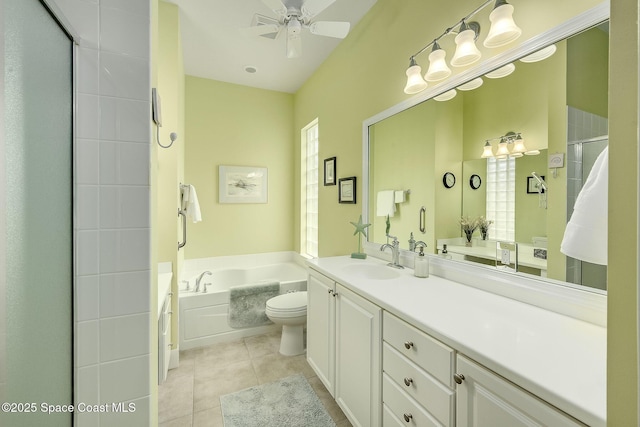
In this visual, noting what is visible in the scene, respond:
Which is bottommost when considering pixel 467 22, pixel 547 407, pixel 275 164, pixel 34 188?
pixel 547 407

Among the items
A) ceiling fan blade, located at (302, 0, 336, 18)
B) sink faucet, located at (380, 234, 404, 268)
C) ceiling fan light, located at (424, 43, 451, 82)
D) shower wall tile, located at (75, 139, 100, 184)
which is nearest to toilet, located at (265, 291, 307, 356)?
sink faucet, located at (380, 234, 404, 268)

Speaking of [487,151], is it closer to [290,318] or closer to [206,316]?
[290,318]

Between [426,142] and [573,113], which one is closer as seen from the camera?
[573,113]

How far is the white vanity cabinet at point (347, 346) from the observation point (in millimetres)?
1276

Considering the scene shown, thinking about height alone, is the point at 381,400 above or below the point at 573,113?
below

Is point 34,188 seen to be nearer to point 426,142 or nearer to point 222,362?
point 426,142

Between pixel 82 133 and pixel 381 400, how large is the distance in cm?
157

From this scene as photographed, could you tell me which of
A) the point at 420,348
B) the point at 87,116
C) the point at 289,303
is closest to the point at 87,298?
the point at 87,116

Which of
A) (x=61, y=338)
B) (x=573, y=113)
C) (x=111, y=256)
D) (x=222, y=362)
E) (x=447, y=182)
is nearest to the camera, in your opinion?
(x=61, y=338)

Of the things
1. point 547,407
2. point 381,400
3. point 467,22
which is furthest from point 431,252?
point 467,22

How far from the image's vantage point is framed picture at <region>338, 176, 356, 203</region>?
2413 millimetres

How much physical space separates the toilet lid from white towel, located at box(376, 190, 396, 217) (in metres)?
1.06

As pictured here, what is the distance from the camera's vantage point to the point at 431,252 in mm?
1684

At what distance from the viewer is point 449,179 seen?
5.22ft
